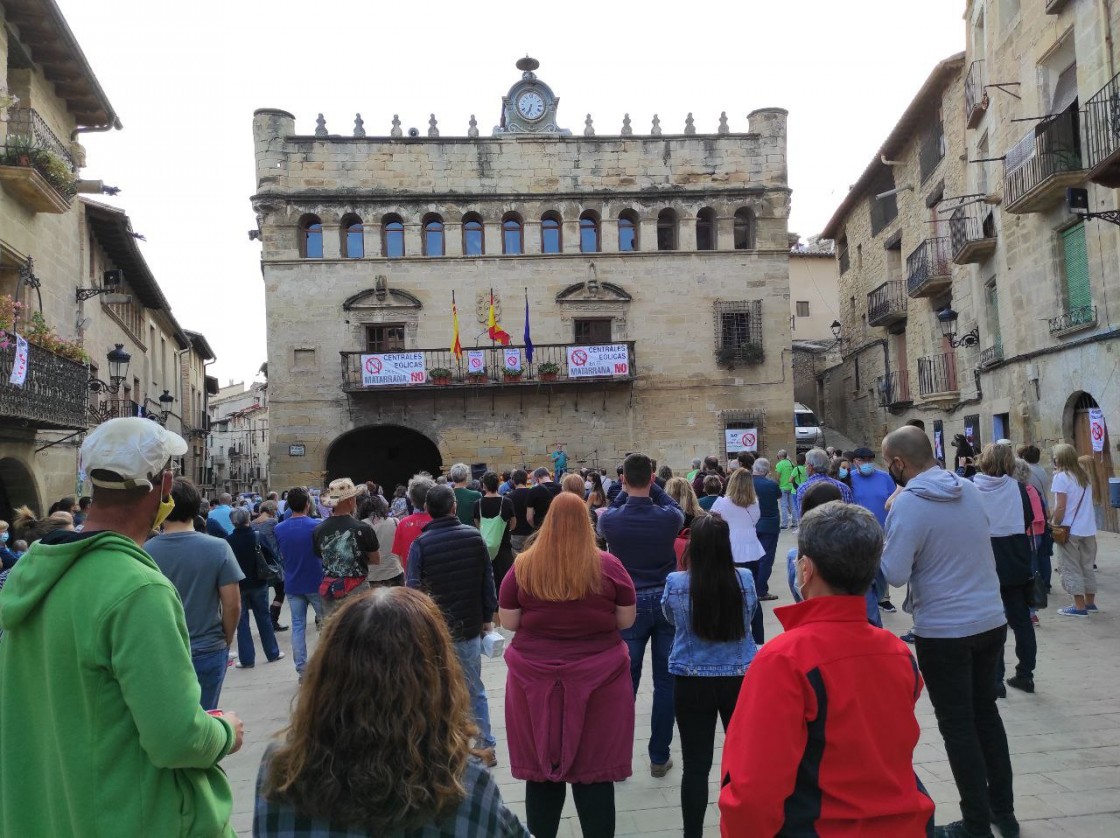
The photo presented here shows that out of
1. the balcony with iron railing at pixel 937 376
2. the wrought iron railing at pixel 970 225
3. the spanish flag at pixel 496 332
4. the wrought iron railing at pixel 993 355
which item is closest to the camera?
the wrought iron railing at pixel 993 355

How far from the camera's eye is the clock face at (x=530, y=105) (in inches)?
996

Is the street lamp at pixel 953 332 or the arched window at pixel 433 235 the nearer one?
the street lamp at pixel 953 332

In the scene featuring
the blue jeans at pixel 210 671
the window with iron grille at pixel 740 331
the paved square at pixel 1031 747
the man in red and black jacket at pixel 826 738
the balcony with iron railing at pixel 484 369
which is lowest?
the paved square at pixel 1031 747

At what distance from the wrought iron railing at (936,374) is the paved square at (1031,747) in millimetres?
14310

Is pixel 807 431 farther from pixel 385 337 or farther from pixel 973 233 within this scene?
pixel 385 337

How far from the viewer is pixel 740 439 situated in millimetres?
24250

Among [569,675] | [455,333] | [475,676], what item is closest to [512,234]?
[455,333]

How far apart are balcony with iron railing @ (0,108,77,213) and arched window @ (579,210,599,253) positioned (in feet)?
47.2

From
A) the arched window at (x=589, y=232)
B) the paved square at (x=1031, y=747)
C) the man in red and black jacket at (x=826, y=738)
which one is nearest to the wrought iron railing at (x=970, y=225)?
the arched window at (x=589, y=232)

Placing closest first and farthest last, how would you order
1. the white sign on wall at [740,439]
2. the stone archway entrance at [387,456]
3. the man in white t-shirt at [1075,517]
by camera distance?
the man in white t-shirt at [1075,517]
the white sign on wall at [740,439]
the stone archway entrance at [387,456]

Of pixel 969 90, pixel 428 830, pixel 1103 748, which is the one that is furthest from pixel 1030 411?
pixel 428 830

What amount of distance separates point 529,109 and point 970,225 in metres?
13.1

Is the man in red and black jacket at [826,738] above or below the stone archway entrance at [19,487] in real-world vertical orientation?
below

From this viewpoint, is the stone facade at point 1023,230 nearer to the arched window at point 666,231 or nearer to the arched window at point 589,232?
the arched window at point 666,231
